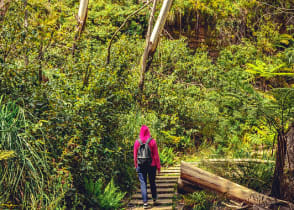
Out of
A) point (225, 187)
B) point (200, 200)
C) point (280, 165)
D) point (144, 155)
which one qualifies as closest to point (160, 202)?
point (200, 200)

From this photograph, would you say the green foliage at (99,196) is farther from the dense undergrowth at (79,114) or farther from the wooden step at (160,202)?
the wooden step at (160,202)

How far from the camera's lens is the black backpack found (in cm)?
623

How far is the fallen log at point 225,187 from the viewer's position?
5.23 m

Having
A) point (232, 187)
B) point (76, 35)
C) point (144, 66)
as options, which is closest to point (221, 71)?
point (144, 66)

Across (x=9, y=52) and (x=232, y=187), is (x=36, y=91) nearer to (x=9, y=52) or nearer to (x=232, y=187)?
(x=9, y=52)

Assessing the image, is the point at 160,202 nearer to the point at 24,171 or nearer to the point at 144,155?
the point at 144,155

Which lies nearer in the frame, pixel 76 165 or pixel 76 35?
pixel 76 165

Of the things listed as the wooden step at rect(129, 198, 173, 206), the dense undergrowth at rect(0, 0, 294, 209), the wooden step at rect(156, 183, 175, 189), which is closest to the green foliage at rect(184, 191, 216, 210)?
the wooden step at rect(129, 198, 173, 206)

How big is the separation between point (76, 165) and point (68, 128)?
29.1 inches

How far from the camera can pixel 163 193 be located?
7273mm

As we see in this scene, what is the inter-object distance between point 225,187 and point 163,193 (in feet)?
6.02

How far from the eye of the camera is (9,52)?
526 centimetres

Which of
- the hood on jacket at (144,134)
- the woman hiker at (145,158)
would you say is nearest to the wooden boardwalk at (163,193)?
the woman hiker at (145,158)

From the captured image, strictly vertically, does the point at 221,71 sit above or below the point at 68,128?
above
